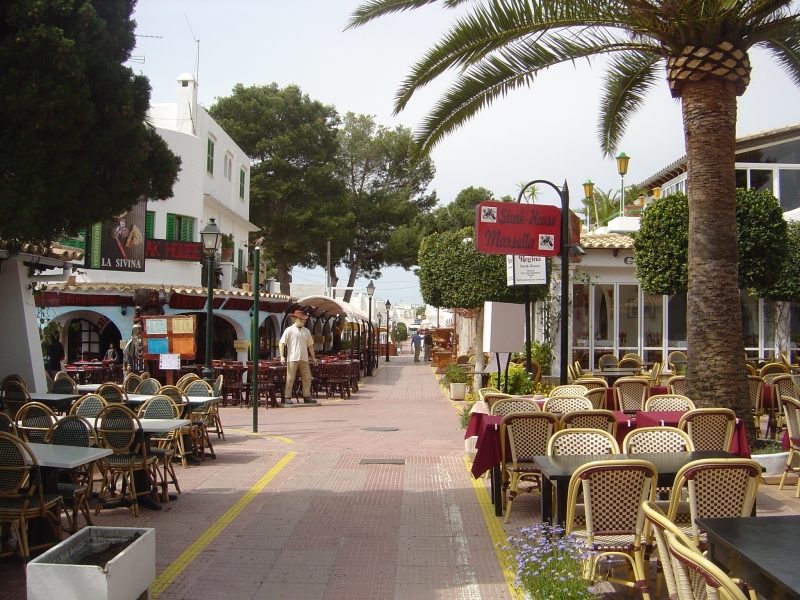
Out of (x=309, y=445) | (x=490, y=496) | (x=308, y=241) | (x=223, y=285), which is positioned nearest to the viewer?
(x=490, y=496)

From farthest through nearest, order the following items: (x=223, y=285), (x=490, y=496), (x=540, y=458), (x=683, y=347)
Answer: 1. (x=223, y=285)
2. (x=683, y=347)
3. (x=490, y=496)
4. (x=540, y=458)

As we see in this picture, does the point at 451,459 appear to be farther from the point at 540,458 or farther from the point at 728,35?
the point at 728,35

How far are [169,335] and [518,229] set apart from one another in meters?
9.88

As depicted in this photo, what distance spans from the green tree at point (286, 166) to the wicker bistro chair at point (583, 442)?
33.9 metres

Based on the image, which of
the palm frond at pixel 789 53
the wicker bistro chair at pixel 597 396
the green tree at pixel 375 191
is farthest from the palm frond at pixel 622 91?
the green tree at pixel 375 191

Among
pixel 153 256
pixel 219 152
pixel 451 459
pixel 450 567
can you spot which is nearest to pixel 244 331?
pixel 153 256

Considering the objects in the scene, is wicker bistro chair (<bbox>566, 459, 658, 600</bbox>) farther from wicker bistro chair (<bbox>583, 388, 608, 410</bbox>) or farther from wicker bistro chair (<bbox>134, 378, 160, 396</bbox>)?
wicker bistro chair (<bbox>134, 378, 160, 396</bbox>)

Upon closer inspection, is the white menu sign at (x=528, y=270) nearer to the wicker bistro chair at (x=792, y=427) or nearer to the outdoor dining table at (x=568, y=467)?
the wicker bistro chair at (x=792, y=427)

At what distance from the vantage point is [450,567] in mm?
5902

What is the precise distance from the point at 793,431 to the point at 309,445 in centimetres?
691

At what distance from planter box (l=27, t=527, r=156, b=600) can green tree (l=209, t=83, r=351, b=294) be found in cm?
3493

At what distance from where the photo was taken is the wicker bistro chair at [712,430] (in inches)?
283

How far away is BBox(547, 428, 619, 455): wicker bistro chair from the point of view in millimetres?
6125

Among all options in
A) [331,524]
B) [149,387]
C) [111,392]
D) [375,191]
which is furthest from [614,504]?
[375,191]
